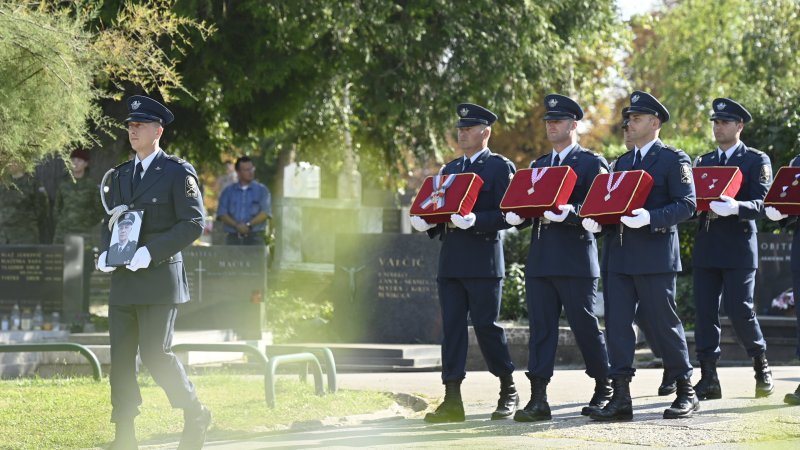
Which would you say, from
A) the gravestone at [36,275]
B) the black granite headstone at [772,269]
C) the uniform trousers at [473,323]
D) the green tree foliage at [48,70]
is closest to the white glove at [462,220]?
the uniform trousers at [473,323]

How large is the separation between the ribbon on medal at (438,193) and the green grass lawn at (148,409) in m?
1.65

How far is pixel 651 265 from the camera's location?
9.60 meters

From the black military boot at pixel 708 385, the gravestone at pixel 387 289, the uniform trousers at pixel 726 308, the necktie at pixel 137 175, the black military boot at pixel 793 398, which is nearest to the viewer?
the necktie at pixel 137 175

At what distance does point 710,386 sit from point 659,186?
1.88 m

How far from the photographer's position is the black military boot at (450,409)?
9.93 metres

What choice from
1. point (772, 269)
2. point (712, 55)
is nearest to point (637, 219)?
point (772, 269)

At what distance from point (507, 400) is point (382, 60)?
13368 millimetres

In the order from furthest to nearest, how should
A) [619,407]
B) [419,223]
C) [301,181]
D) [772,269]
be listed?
1. [301,181]
2. [772,269]
3. [419,223]
4. [619,407]

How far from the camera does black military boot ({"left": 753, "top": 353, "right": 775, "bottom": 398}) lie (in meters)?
10.8

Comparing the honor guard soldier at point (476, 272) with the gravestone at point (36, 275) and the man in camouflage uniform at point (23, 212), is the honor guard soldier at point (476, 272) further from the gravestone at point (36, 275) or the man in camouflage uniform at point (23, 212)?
the man in camouflage uniform at point (23, 212)

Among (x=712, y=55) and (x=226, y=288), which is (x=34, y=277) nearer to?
(x=226, y=288)

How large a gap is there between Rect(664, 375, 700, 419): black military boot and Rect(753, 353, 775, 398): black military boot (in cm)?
123

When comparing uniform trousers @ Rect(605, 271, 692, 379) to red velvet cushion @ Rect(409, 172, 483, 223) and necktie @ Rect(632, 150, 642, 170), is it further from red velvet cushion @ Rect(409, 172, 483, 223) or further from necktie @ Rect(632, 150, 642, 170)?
red velvet cushion @ Rect(409, 172, 483, 223)

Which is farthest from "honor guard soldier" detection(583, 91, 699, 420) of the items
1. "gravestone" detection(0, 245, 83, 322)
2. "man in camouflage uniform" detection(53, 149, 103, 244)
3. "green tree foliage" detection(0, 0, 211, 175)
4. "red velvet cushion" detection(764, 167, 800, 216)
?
"man in camouflage uniform" detection(53, 149, 103, 244)
